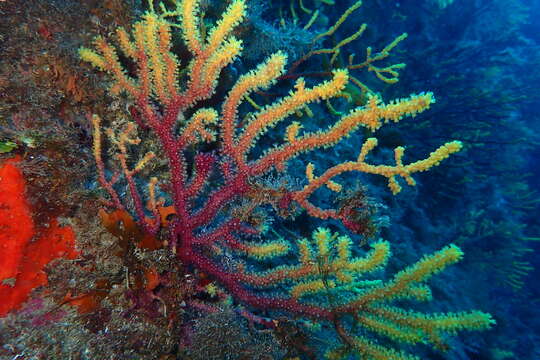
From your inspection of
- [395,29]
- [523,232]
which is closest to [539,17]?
[523,232]

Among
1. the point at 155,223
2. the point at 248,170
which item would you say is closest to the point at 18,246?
the point at 155,223

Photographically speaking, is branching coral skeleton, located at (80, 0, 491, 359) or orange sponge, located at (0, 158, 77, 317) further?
orange sponge, located at (0, 158, 77, 317)

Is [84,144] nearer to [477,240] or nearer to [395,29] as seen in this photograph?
[395,29]

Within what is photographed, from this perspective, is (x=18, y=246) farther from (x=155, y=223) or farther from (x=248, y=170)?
(x=248, y=170)

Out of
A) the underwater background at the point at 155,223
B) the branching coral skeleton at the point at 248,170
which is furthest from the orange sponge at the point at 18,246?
the branching coral skeleton at the point at 248,170

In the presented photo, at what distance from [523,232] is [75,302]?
12.4 m

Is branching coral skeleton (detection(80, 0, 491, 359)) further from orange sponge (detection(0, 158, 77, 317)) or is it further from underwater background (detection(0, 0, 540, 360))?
orange sponge (detection(0, 158, 77, 317))

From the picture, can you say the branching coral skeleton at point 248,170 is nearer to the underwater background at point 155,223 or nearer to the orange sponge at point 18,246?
the underwater background at point 155,223

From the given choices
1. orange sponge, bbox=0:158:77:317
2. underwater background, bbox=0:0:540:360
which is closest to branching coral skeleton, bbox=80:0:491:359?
underwater background, bbox=0:0:540:360

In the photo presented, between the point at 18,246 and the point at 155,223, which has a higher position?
the point at 18,246

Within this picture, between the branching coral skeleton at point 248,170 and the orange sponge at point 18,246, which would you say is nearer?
the branching coral skeleton at point 248,170

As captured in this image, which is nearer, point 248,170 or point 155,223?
point 248,170

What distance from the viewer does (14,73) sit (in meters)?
1.82

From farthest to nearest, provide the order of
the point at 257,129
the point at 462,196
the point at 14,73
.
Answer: the point at 462,196, the point at 14,73, the point at 257,129
